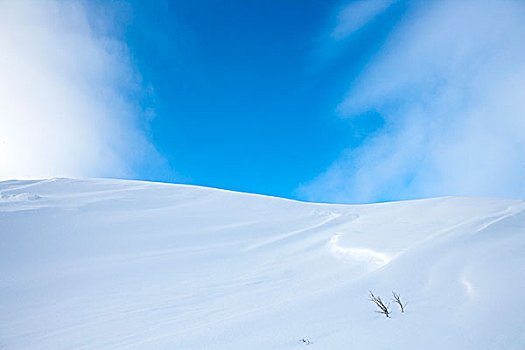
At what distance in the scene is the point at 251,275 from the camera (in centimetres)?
415

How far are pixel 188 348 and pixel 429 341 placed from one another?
1778 millimetres

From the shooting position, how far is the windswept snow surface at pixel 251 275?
7.14ft

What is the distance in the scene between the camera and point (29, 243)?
4.93 metres

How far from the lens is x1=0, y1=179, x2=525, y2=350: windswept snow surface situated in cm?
218

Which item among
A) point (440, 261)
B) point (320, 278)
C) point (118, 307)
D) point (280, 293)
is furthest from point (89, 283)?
point (440, 261)

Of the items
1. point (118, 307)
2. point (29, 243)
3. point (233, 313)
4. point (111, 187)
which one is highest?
point (111, 187)

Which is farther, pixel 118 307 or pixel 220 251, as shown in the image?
pixel 220 251

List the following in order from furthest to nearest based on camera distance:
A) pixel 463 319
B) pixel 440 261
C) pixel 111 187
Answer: pixel 111 187, pixel 440 261, pixel 463 319

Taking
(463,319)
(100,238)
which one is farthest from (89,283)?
(463,319)

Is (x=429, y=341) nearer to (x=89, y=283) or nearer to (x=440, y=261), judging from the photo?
(x=440, y=261)

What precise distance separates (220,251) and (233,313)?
2442 millimetres

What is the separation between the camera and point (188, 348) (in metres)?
2.17

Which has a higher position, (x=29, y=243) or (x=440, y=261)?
(x=29, y=243)

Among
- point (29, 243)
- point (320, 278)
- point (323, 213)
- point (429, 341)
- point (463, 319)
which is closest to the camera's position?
point (429, 341)
